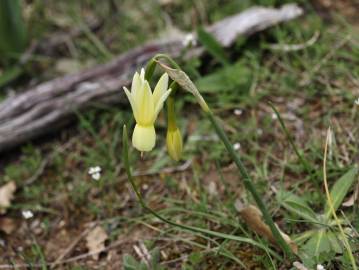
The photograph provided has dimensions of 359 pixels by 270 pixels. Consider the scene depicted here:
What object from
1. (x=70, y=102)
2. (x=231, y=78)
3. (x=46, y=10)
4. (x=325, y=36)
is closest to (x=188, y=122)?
(x=231, y=78)

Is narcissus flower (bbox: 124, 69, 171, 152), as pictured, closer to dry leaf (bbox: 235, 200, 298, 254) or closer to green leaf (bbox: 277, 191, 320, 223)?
dry leaf (bbox: 235, 200, 298, 254)

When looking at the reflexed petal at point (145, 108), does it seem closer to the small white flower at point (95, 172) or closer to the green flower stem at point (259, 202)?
the green flower stem at point (259, 202)

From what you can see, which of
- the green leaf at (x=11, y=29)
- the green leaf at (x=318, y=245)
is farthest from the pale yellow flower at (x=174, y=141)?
the green leaf at (x=11, y=29)

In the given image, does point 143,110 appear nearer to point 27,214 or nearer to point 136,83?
point 136,83

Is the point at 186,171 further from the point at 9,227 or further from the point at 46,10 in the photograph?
the point at 46,10

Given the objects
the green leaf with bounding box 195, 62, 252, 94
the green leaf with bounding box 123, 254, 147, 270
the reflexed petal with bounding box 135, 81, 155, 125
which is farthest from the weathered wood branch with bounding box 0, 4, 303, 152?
the reflexed petal with bounding box 135, 81, 155, 125

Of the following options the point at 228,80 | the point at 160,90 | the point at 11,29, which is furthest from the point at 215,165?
the point at 11,29
